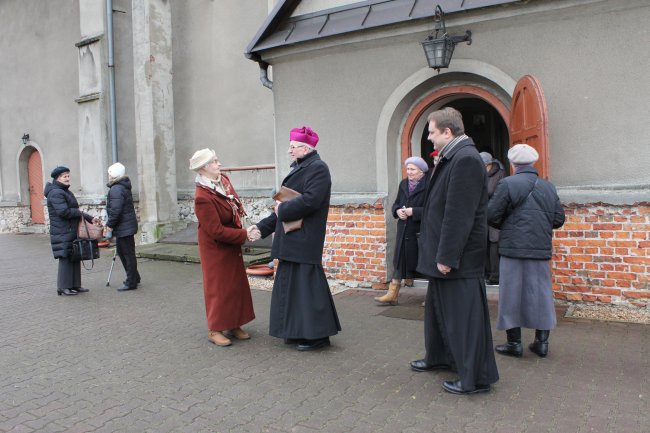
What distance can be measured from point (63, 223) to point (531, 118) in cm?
616

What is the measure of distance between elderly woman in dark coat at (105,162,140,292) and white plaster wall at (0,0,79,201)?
9.02m

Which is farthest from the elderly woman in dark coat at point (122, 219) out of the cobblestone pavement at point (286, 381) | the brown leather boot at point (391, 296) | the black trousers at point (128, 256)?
the brown leather boot at point (391, 296)

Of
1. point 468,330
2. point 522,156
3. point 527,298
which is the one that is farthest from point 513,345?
point 522,156

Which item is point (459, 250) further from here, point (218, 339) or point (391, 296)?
point (391, 296)

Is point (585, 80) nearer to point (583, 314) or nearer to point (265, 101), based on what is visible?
point (583, 314)

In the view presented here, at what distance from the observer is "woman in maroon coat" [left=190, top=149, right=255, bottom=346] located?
4.92 meters

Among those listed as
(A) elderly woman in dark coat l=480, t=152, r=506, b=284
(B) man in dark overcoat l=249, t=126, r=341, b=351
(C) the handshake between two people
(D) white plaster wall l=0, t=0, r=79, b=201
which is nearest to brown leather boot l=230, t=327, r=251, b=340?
(B) man in dark overcoat l=249, t=126, r=341, b=351

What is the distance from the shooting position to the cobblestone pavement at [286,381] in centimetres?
341

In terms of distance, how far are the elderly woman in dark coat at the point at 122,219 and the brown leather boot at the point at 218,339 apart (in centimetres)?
330

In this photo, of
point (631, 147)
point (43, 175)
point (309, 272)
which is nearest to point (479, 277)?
point (309, 272)

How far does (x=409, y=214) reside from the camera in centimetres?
602

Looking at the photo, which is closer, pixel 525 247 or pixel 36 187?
pixel 525 247

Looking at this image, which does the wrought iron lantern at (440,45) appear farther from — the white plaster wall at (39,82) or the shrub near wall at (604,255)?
the white plaster wall at (39,82)

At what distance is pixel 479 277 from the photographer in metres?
3.82
